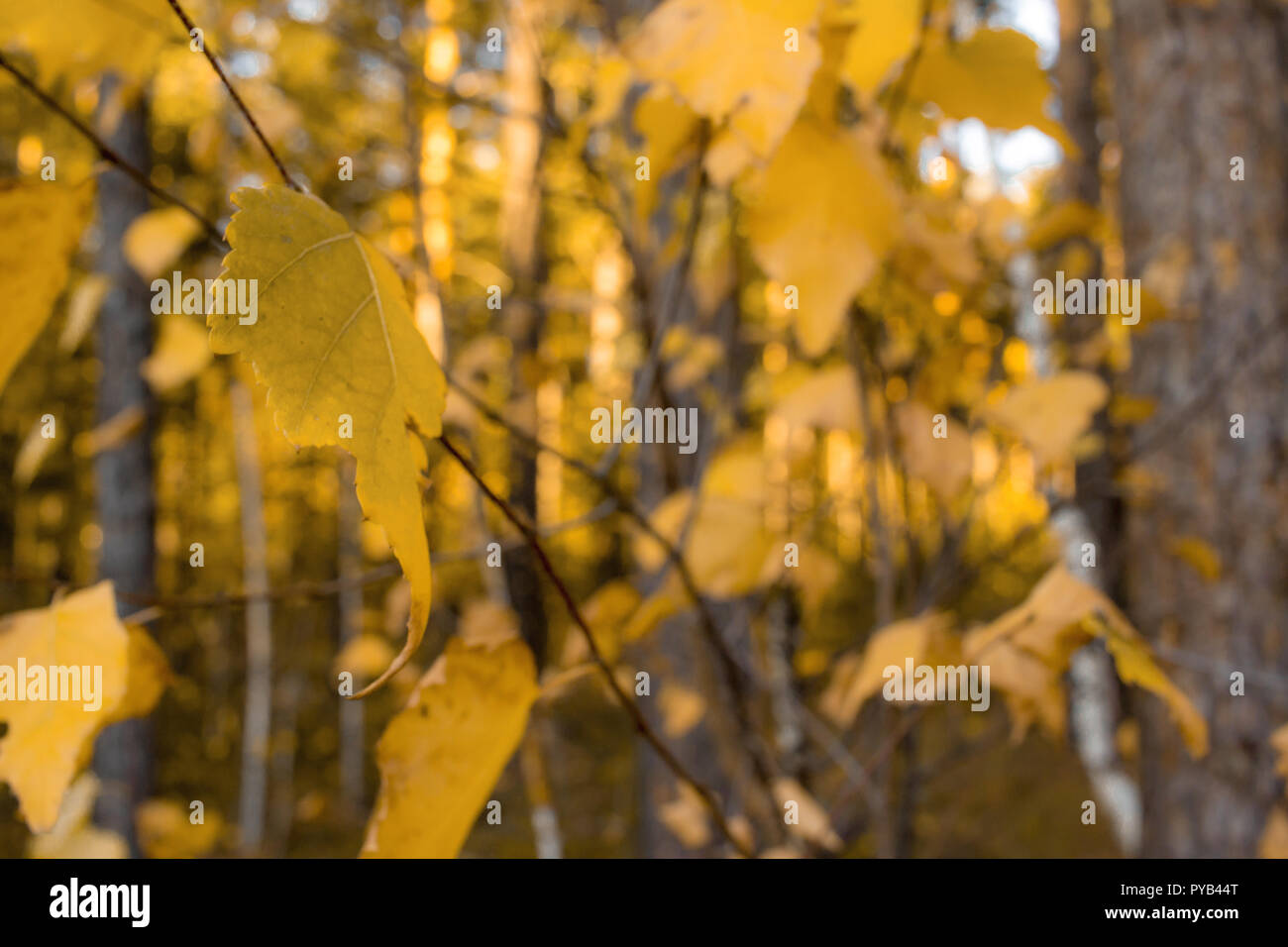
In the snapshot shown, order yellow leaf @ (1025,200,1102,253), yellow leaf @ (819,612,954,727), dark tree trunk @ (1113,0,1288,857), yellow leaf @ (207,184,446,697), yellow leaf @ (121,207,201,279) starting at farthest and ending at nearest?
1. dark tree trunk @ (1113,0,1288,857)
2. yellow leaf @ (121,207,201,279)
3. yellow leaf @ (1025,200,1102,253)
4. yellow leaf @ (819,612,954,727)
5. yellow leaf @ (207,184,446,697)

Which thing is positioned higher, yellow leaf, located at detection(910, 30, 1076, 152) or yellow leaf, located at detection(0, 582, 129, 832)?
yellow leaf, located at detection(910, 30, 1076, 152)

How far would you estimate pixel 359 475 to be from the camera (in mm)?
300

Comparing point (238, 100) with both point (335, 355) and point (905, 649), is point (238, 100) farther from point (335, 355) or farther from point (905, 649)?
point (905, 649)

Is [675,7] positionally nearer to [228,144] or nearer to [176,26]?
[176,26]

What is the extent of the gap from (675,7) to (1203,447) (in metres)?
1.55

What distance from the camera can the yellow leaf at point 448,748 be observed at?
48 centimetres

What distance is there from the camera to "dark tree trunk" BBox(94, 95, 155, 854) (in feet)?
9.11

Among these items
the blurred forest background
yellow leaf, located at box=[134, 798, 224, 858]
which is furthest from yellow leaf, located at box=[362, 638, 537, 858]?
yellow leaf, located at box=[134, 798, 224, 858]

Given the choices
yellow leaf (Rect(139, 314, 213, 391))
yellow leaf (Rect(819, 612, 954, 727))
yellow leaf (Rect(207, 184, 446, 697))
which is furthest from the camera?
yellow leaf (Rect(139, 314, 213, 391))

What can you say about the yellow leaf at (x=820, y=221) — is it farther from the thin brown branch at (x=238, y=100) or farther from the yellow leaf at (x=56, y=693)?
the yellow leaf at (x=56, y=693)

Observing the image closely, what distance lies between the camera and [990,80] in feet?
2.20

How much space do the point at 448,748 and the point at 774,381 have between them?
97cm

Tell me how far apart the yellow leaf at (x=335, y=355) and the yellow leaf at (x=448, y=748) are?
0.16 metres

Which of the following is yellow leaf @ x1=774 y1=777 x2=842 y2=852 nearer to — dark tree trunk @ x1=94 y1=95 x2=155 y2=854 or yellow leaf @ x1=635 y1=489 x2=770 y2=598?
yellow leaf @ x1=635 y1=489 x2=770 y2=598
